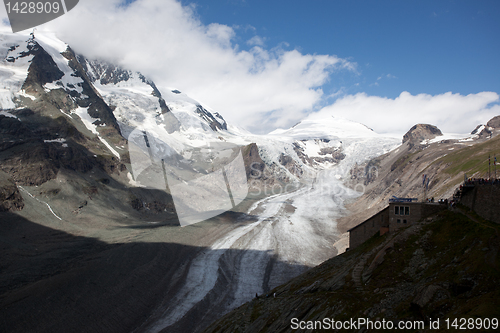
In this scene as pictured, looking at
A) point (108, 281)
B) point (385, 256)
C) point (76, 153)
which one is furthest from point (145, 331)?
point (76, 153)

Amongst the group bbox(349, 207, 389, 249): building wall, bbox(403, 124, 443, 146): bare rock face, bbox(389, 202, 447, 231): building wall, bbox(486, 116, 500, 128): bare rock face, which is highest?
bbox(486, 116, 500, 128): bare rock face

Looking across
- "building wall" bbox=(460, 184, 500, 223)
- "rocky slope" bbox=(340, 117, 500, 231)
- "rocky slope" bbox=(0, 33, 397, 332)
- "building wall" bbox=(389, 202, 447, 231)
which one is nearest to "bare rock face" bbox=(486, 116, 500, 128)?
"rocky slope" bbox=(340, 117, 500, 231)

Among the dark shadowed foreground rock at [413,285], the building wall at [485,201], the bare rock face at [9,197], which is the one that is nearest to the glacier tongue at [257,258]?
the dark shadowed foreground rock at [413,285]

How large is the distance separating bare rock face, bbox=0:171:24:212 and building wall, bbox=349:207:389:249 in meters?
75.2

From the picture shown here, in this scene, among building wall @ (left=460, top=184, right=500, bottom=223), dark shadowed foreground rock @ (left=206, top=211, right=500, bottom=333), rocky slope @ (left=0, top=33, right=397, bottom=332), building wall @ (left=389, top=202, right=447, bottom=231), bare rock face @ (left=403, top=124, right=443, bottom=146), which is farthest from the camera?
bare rock face @ (left=403, top=124, right=443, bottom=146)

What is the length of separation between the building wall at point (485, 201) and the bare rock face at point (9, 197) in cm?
8630

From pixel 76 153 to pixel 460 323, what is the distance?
374 ft

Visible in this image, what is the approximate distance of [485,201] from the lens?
24.1 m

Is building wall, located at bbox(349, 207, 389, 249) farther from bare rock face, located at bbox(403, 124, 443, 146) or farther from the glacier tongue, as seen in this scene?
bare rock face, located at bbox(403, 124, 443, 146)

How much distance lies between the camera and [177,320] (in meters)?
42.0

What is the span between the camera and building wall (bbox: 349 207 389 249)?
35056 millimetres

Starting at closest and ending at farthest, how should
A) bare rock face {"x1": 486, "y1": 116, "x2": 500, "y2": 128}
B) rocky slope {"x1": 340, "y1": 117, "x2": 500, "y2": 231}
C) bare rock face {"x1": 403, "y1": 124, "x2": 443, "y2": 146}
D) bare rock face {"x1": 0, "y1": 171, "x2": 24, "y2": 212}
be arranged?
1. rocky slope {"x1": 340, "y1": 117, "x2": 500, "y2": 231}
2. bare rock face {"x1": 0, "y1": 171, "x2": 24, "y2": 212}
3. bare rock face {"x1": 486, "y1": 116, "x2": 500, "y2": 128}
4. bare rock face {"x1": 403, "y1": 124, "x2": 443, "y2": 146}

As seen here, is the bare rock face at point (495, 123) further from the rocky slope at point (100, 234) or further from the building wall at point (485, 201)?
the building wall at point (485, 201)

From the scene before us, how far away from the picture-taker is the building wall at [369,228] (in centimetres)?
3506
